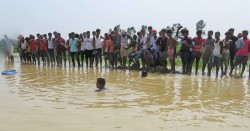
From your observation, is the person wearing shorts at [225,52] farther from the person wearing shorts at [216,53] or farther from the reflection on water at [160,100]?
the reflection on water at [160,100]

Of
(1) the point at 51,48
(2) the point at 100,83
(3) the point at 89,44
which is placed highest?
(3) the point at 89,44

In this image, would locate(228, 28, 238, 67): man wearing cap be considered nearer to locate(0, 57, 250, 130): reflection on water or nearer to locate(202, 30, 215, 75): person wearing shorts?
locate(202, 30, 215, 75): person wearing shorts

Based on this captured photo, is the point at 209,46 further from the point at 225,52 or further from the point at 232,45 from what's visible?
the point at 232,45

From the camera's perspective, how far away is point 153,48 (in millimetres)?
12055

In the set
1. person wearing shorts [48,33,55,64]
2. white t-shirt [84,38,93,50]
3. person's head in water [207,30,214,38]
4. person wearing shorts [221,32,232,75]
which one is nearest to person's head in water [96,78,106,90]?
person's head in water [207,30,214,38]

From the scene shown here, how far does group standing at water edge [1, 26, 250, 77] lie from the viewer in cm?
1075

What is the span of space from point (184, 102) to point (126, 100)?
0.89m

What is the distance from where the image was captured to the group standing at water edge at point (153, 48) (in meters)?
10.8

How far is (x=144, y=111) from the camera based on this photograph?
4.86 meters

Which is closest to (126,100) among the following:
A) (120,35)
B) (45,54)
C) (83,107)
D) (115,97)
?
(115,97)

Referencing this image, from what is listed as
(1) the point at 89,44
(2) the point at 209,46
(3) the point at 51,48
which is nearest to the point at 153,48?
(2) the point at 209,46

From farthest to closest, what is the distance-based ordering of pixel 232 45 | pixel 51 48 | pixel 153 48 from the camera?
pixel 51 48
pixel 153 48
pixel 232 45

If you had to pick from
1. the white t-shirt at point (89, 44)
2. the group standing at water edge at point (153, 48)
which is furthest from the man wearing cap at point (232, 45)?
the white t-shirt at point (89, 44)

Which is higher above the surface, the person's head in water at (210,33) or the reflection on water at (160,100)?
the person's head in water at (210,33)
